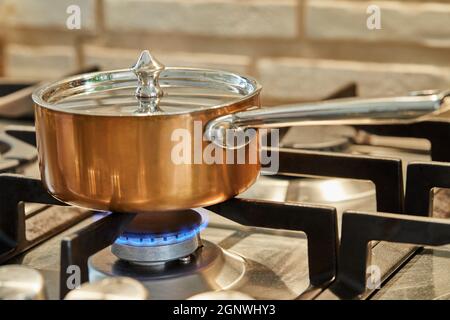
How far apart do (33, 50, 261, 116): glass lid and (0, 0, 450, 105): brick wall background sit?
18.0 inches

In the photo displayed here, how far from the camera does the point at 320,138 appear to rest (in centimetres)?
98

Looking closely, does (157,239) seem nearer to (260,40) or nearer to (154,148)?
(154,148)

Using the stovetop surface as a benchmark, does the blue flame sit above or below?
above

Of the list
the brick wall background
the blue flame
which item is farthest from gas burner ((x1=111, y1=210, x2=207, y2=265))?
the brick wall background

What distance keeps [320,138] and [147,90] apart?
0.35 m

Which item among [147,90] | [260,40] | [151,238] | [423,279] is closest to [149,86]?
[147,90]

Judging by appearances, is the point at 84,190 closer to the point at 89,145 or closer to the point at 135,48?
the point at 89,145

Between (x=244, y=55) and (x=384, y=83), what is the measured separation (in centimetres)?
22

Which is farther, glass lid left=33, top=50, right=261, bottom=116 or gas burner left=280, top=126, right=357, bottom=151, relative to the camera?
gas burner left=280, top=126, right=357, bottom=151

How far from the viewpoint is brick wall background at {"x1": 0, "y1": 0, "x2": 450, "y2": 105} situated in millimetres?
1139

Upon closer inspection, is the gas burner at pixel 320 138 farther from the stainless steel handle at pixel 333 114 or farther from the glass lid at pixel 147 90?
the stainless steel handle at pixel 333 114

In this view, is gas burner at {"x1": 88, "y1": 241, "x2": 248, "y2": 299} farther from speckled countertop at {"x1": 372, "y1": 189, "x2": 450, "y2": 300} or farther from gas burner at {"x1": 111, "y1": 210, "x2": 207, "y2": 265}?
speckled countertop at {"x1": 372, "y1": 189, "x2": 450, "y2": 300}
